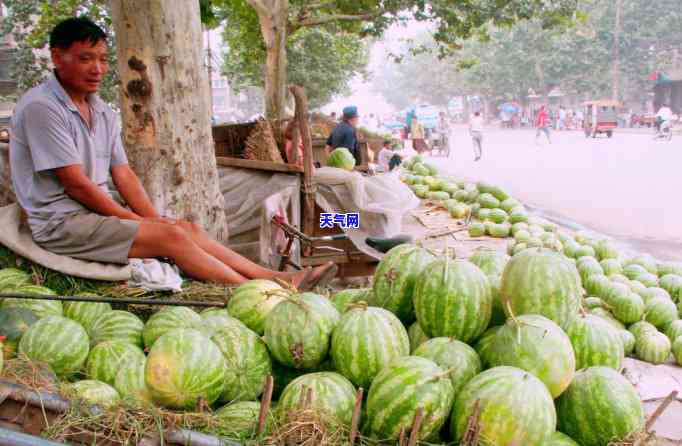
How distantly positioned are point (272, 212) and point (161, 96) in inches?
50.5

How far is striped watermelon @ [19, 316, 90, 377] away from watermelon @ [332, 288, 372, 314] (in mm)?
1057

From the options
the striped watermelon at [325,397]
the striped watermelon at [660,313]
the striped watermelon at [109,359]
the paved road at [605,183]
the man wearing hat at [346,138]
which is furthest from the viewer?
the paved road at [605,183]

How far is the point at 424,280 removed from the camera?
2.14m

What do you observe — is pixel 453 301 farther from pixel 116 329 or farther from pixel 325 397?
pixel 116 329

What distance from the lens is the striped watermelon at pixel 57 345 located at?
2.26m

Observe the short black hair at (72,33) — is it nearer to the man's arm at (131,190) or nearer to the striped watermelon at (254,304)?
the man's arm at (131,190)

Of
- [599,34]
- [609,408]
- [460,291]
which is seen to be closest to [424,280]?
[460,291]

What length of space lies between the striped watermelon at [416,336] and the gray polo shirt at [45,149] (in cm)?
252

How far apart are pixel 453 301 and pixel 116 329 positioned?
147 cm

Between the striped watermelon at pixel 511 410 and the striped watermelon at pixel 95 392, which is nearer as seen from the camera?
the striped watermelon at pixel 511 410

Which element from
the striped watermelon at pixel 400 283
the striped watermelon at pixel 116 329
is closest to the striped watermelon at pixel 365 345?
the striped watermelon at pixel 400 283

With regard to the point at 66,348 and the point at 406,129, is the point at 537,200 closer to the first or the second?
the point at 66,348

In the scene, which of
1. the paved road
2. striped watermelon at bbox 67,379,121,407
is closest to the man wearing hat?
the paved road

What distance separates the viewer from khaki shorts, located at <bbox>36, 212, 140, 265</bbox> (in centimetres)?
370
